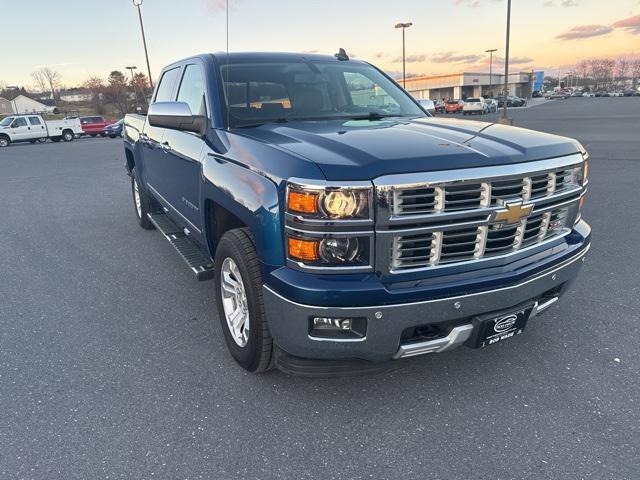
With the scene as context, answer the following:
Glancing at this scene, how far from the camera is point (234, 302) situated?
126 inches

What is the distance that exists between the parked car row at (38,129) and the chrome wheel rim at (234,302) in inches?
1320

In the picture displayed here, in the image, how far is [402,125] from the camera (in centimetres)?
320

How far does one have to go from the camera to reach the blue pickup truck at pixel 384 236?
90.0 inches

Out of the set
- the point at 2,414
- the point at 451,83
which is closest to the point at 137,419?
the point at 2,414

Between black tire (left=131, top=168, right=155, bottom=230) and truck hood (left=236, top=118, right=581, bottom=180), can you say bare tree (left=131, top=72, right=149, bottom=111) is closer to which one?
black tire (left=131, top=168, right=155, bottom=230)

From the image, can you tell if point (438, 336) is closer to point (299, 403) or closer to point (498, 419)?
point (498, 419)

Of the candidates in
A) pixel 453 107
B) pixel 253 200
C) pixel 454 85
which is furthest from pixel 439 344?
pixel 454 85

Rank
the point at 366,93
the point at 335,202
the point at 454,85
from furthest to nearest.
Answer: the point at 454,85 < the point at 366,93 < the point at 335,202

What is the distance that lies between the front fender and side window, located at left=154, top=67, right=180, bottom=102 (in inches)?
78.0

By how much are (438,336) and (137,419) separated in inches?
66.0

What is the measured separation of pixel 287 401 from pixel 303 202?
1.23 meters

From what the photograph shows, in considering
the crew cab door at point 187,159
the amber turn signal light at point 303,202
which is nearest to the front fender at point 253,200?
the amber turn signal light at point 303,202

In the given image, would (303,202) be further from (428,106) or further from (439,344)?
(428,106)

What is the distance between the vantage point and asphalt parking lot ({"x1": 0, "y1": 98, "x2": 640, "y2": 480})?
7.72 feet
